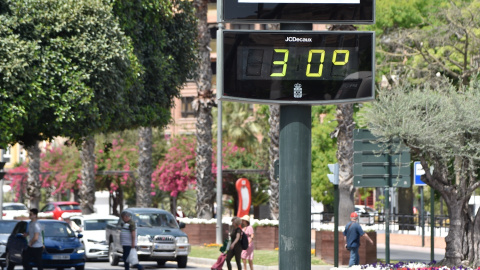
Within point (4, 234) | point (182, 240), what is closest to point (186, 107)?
point (4, 234)

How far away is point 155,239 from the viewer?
27422 mm

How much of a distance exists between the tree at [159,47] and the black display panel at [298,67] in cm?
1535

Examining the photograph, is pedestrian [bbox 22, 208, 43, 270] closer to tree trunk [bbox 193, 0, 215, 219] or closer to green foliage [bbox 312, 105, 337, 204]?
tree trunk [bbox 193, 0, 215, 219]

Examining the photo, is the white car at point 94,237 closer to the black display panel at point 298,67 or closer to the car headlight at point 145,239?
the car headlight at point 145,239

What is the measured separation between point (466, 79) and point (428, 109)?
13133mm

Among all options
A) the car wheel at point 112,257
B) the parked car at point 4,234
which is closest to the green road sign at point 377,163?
the car wheel at point 112,257

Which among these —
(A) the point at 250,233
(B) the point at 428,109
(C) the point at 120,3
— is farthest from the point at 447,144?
(C) the point at 120,3

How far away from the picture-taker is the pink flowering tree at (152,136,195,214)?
184 ft

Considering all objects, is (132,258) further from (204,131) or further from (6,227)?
(204,131)

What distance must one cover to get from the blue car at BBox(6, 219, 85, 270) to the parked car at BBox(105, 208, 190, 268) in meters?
1.98

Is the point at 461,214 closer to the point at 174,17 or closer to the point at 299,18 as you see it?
the point at 174,17

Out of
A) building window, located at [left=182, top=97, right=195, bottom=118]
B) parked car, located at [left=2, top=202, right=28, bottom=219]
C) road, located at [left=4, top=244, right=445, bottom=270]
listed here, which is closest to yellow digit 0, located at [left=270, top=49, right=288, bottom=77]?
road, located at [left=4, top=244, right=445, bottom=270]

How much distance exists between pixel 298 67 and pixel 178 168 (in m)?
47.6

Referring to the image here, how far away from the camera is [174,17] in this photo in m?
27.6
